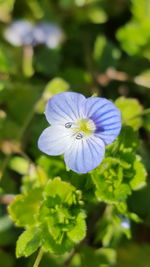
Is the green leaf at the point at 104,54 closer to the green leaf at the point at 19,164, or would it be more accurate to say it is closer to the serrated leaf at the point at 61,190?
the green leaf at the point at 19,164

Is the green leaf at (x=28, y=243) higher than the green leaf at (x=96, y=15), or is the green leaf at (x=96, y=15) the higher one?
the green leaf at (x=96, y=15)

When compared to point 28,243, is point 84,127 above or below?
above

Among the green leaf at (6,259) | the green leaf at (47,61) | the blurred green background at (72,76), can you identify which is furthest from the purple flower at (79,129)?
the green leaf at (47,61)

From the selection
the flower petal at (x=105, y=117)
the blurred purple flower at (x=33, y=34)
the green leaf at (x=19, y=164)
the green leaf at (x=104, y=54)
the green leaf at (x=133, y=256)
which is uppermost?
the flower petal at (x=105, y=117)

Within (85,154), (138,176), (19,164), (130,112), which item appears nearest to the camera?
(85,154)

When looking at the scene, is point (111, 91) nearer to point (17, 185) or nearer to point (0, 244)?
point (17, 185)

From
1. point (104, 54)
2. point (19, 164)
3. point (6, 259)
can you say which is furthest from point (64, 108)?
point (104, 54)

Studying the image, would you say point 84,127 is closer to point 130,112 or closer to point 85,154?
point 85,154

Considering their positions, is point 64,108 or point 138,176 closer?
point 64,108
